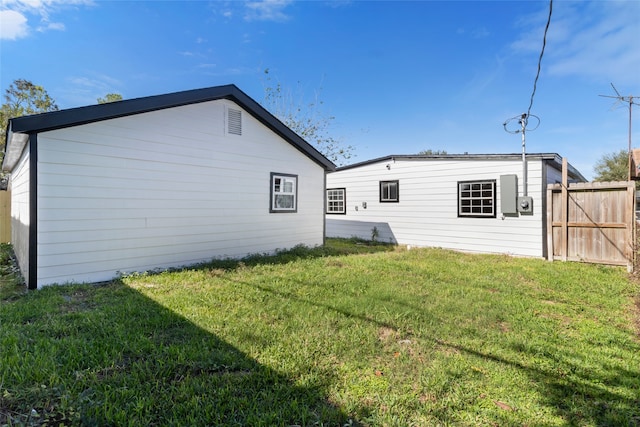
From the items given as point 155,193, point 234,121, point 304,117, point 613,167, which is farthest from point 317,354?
point 613,167

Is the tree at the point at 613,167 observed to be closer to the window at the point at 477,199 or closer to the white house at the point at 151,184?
the window at the point at 477,199

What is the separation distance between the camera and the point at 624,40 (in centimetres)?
612

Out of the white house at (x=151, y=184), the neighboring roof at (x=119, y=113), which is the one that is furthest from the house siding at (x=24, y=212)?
the neighboring roof at (x=119, y=113)

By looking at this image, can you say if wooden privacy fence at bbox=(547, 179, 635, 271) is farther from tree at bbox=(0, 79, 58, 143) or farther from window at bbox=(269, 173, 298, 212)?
tree at bbox=(0, 79, 58, 143)

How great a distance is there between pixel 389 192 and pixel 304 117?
1057 cm

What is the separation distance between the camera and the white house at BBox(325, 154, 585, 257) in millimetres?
8172

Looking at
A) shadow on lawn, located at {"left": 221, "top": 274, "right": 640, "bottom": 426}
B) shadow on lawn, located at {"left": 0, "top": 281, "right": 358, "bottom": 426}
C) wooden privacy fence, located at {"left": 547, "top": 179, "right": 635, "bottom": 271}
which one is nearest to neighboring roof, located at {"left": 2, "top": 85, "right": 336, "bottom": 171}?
shadow on lawn, located at {"left": 0, "top": 281, "right": 358, "bottom": 426}

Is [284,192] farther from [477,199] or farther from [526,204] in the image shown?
[526,204]

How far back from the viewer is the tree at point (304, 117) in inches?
728

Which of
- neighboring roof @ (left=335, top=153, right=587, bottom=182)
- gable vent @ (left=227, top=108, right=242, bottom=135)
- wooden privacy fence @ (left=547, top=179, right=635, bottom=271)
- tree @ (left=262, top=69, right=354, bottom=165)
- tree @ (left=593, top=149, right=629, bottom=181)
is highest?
tree @ (left=262, top=69, right=354, bottom=165)

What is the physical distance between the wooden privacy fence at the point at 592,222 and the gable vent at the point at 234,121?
26.3 feet

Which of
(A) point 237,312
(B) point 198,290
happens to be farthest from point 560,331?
(B) point 198,290

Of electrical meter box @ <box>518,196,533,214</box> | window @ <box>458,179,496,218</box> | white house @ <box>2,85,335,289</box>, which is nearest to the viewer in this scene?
white house @ <box>2,85,335,289</box>

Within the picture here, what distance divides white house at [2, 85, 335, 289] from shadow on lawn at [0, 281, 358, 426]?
77.3 inches
